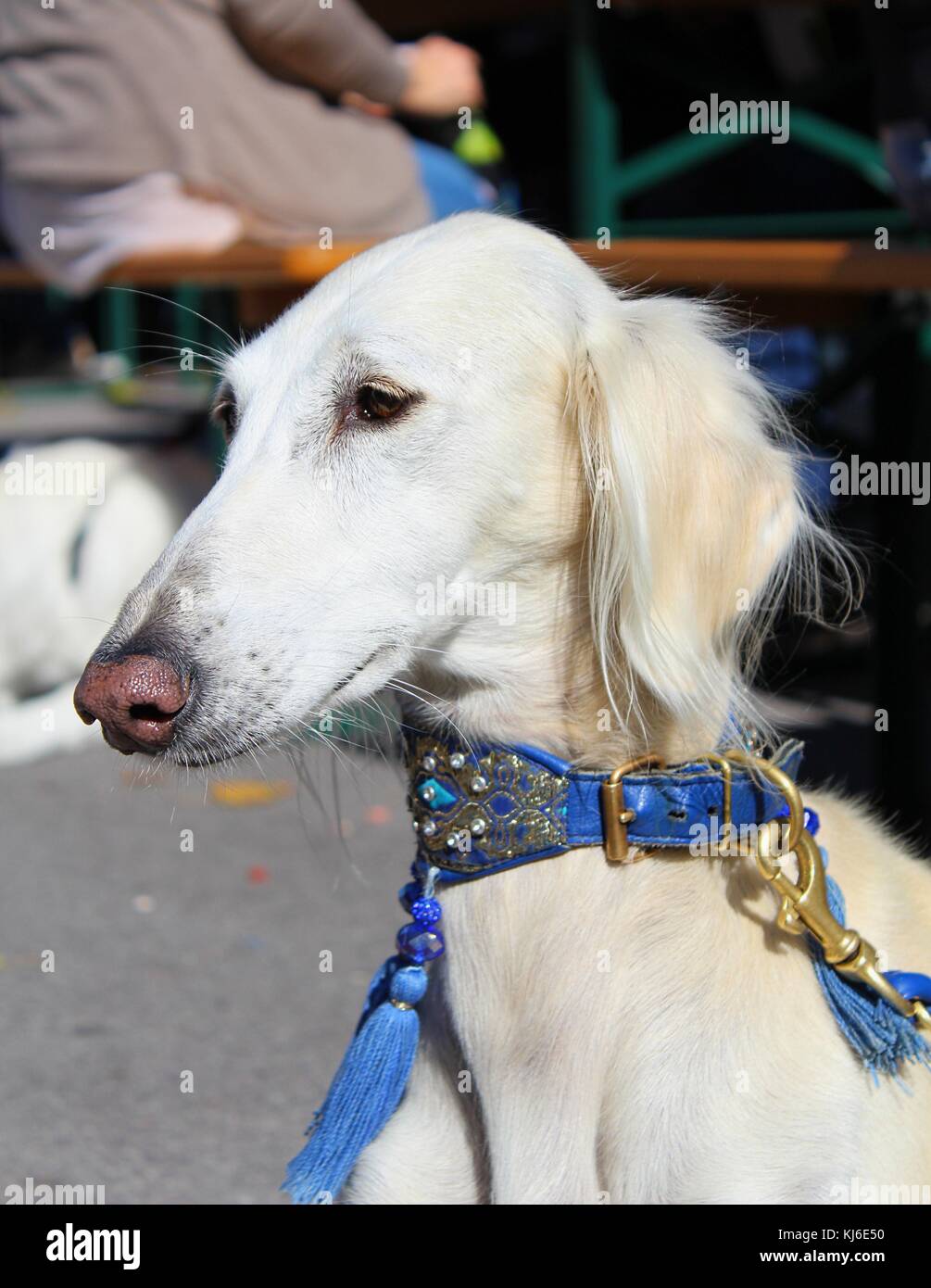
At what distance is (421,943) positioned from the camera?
1.81m

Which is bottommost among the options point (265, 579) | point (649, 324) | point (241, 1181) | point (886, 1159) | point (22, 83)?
point (241, 1181)

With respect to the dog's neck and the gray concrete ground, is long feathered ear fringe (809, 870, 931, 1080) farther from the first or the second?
the gray concrete ground

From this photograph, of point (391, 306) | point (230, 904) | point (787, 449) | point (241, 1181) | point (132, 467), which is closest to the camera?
point (391, 306)

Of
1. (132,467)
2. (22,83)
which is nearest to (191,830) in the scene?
(132,467)

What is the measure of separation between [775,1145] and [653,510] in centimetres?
75

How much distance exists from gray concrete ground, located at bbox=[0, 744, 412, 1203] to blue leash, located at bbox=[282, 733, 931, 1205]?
0.59ft

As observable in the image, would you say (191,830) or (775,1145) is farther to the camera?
(191,830)

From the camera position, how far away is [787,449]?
2018mm

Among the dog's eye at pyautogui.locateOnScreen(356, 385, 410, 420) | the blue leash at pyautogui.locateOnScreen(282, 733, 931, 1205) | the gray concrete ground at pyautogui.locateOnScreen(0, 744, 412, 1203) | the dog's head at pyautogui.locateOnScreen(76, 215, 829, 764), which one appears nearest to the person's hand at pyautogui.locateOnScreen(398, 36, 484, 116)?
the gray concrete ground at pyautogui.locateOnScreen(0, 744, 412, 1203)

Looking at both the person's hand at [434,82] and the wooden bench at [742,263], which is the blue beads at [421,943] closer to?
the wooden bench at [742,263]

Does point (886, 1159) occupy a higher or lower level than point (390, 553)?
lower

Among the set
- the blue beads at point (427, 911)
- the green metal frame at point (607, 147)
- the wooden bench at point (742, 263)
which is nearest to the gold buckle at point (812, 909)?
the blue beads at point (427, 911)

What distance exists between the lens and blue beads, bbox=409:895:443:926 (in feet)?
5.95

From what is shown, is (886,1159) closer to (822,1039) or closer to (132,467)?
(822,1039)
